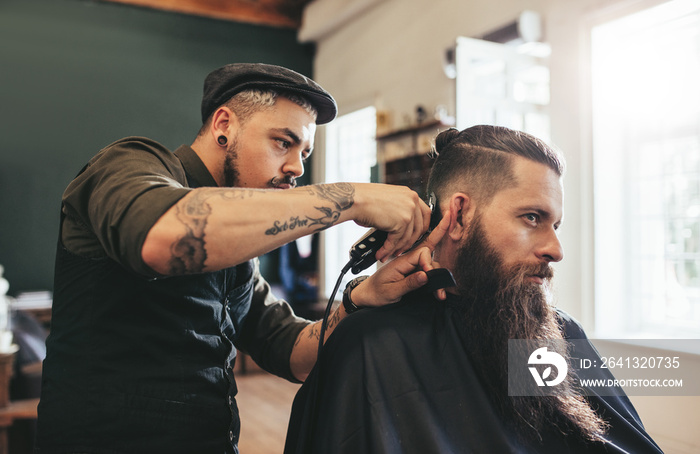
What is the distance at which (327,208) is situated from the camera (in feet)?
3.60

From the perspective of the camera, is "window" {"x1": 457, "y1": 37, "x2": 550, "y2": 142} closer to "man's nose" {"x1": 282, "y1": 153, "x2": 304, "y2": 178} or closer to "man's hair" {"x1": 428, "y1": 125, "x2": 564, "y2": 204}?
"man's hair" {"x1": 428, "y1": 125, "x2": 564, "y2": 204}

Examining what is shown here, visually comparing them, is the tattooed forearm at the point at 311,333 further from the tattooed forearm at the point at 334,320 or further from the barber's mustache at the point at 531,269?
the barber's mustache at the point at 531,269

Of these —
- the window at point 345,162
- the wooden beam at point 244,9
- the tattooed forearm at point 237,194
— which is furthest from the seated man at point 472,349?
the wooden beam at point 244,9

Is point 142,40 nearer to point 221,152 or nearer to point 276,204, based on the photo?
point 221,152

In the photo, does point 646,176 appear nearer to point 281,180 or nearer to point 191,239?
point 281,180

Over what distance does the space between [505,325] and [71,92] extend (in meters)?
6.20

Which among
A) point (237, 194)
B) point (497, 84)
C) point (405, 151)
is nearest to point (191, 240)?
point (237, 194)

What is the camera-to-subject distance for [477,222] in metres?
1.49

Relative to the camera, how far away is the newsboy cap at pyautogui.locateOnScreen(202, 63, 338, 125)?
58.2 inches

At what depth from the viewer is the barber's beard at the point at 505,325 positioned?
1368mm

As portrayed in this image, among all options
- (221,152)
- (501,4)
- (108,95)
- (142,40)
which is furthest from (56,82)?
(221,152)

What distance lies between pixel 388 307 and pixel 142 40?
245 inches

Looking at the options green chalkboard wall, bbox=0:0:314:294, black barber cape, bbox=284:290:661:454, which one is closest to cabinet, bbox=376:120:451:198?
green chalkboard wall, bbox=0:0:314:294

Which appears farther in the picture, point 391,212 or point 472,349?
point 472,349
